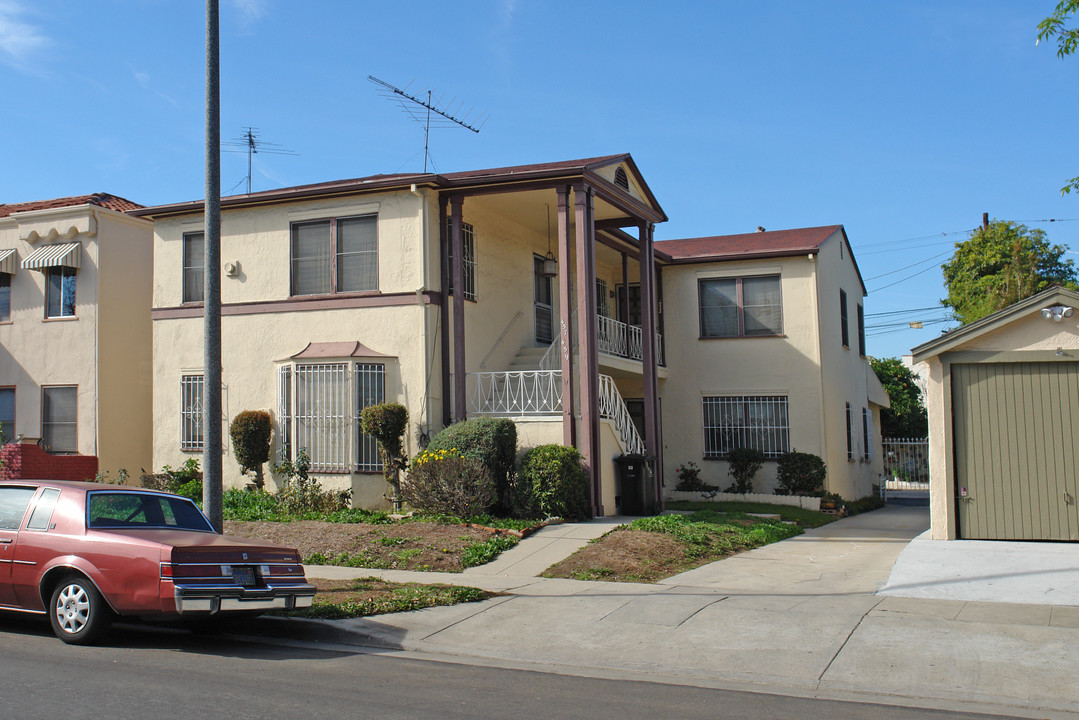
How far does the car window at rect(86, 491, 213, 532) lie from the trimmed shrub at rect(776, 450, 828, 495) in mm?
14919

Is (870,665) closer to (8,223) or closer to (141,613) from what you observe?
(141,613)

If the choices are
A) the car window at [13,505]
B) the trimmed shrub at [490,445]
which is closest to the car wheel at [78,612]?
the car window at [13,505]

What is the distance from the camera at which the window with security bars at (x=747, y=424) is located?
22.6m

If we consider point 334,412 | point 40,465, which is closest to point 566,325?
point 334,412

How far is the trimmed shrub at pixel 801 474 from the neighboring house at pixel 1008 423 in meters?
8.55

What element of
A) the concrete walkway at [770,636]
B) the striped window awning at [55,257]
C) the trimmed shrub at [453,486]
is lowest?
the concrete walkway at [770,636]

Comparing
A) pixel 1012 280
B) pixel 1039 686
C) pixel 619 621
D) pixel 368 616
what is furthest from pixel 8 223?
pixel 1012 280

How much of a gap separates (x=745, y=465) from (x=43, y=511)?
53.4ft

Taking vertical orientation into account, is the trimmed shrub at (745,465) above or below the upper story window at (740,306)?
below

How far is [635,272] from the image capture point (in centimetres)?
2483

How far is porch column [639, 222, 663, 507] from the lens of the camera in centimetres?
1897

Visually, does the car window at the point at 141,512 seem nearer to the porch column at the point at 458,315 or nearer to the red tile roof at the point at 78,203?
the porch column at the point at 458,315

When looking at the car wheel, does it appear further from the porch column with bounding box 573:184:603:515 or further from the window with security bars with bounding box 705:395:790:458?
the window with security bars with bounding box 705:395:790:458

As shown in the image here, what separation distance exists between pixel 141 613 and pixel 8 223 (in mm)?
16620
